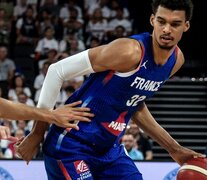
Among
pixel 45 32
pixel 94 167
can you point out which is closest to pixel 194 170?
pixel 94 167

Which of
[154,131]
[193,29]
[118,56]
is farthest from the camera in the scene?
[193,29]

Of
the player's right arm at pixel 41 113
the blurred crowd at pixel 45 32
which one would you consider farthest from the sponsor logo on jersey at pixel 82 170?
the blurred crowd at pixel 45 32

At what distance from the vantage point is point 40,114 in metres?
3.70

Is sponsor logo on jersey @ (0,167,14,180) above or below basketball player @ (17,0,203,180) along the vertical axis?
below

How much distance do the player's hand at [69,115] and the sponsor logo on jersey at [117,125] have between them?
130 mm

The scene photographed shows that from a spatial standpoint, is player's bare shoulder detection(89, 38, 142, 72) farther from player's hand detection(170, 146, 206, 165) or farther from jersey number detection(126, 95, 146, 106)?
player's hand detection(170, 146, 206, 165)

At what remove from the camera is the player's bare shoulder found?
12.4 feet

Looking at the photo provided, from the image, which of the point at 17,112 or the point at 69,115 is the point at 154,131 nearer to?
the point at 69,115

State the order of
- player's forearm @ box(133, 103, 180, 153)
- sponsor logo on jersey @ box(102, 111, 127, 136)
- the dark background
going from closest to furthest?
sponsor logo on jersey @ box(102, 111, 127, 136) → player's forearm @ box(133, 103, 180, 153) → the dark background

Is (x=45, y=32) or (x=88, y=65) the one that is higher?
(x=88, y=65)

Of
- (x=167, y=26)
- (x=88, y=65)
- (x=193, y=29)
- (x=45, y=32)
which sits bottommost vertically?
(x=193, y=29)

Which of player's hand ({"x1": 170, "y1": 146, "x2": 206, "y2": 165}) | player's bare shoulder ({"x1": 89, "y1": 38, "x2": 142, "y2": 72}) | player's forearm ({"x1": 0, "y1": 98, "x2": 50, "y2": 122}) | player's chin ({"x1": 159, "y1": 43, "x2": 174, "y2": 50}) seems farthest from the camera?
player's hand ({"x1": 170, "y1": 146, "x2": 206, "y2": 165})

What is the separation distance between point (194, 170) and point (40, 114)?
105 cm

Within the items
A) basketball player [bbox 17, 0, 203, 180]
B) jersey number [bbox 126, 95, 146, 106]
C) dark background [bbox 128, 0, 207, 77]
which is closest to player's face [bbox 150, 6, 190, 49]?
basketball player [bbox 17, 0, 203, 180]
